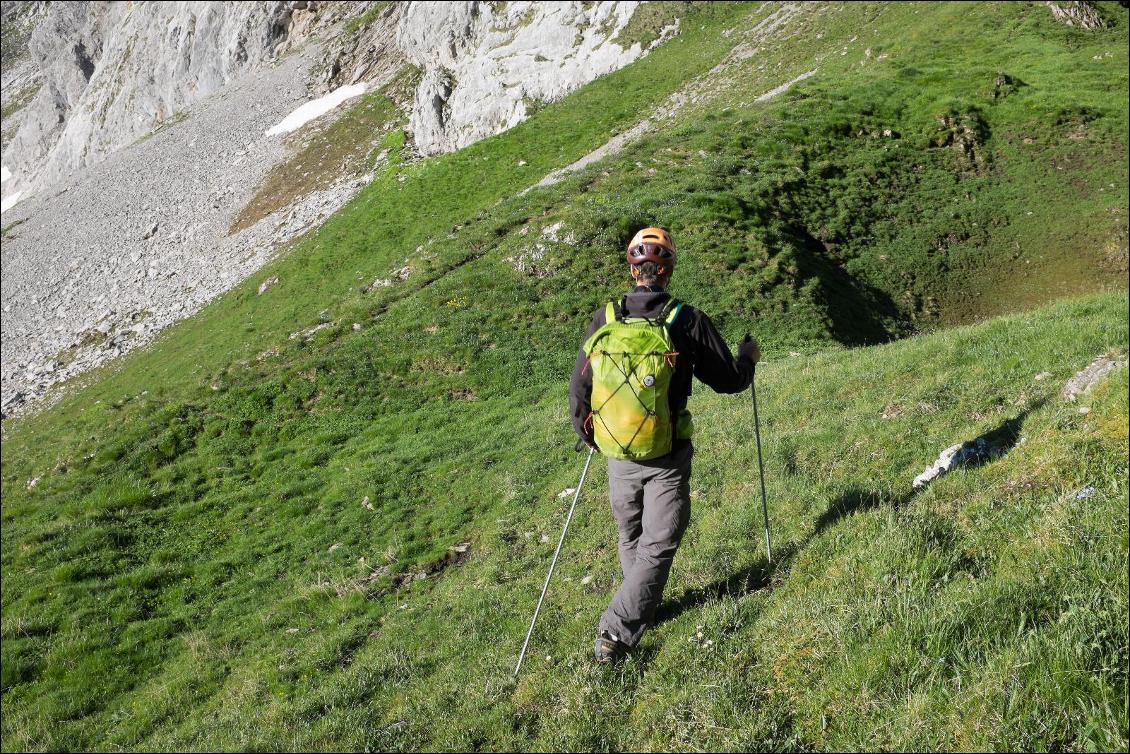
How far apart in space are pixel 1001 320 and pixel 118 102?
5430 inches

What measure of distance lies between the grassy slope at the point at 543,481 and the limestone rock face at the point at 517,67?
1521 cm

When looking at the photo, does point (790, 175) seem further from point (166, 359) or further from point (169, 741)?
point (166, 359)

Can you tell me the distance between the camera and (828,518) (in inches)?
288

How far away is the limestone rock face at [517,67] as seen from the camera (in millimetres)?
48625

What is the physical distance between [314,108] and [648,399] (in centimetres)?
7301

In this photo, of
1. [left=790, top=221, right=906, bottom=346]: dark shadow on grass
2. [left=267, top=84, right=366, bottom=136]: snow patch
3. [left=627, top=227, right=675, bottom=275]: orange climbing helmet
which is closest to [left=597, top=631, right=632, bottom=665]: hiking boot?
[left=627, top=227, right=675, bottom=275]: orange climbing helmet

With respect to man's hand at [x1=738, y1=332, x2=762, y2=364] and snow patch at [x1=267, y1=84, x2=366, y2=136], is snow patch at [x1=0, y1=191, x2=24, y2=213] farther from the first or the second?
man's hand at [x1=738, y1=332, x2=762, y2=364]

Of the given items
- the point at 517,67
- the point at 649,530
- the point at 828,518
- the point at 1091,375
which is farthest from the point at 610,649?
the point at 517,67

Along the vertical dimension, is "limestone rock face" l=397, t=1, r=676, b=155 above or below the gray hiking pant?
above

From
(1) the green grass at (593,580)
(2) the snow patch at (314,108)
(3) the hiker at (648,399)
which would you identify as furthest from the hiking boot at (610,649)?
(2) the snow patch at (314,108)

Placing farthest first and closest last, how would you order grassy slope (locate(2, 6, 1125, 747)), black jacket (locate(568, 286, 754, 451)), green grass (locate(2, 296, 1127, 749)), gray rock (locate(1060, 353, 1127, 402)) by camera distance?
gray rock (locate(1060, 353, 1127, 402)) → black jacket (locate(568, 286, 754, 451)) → grassy slope (locate(2, 6, 1125, 747)) → green grass (locate(2, 296, 1127, 749))

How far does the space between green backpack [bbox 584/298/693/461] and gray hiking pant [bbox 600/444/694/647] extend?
0.26 m

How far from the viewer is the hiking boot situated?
5730 mm

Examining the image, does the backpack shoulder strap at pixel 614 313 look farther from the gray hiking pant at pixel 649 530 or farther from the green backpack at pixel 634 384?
the gray hiking pant at pixel 649 530
